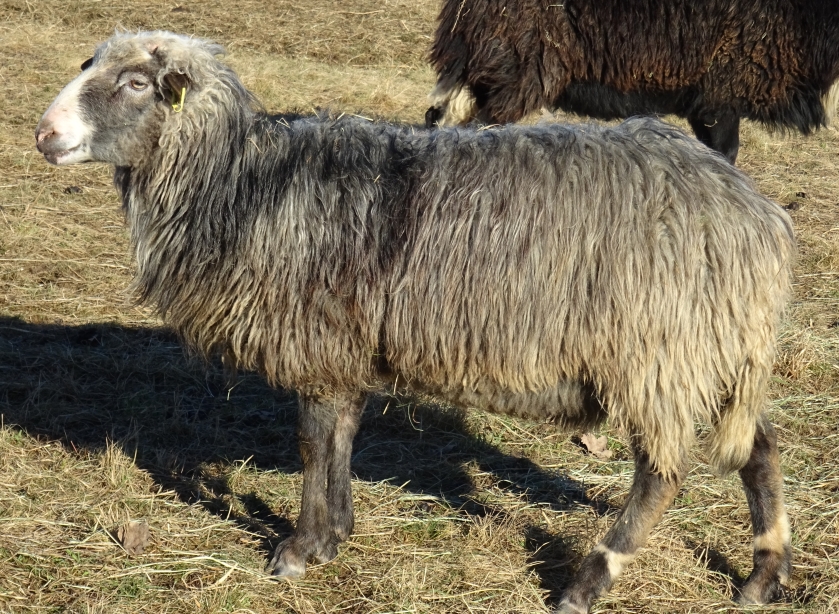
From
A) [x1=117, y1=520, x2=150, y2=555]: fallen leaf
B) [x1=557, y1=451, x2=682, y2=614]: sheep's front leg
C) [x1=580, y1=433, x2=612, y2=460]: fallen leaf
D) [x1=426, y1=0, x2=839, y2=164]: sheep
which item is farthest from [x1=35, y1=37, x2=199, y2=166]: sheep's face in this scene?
[x1=426, y1=0, x2=839, y2=164]: sheep

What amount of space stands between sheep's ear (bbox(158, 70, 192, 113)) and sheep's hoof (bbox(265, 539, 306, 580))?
5.59ft

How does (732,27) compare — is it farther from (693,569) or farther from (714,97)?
(693,569)

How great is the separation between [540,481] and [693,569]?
892mm

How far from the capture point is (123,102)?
351cm

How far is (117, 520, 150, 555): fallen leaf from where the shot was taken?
3.67 metres

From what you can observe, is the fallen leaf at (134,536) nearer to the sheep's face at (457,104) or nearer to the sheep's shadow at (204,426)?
the sheep's shadow at (204,426)

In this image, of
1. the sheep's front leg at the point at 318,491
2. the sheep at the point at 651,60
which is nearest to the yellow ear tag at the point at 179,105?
the sheep's front leg at the point at 318,491

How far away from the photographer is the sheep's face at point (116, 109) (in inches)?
136

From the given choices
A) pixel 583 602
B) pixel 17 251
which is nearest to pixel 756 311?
pixel 583 602

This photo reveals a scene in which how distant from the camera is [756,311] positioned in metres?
3.21

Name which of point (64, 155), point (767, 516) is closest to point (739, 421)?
point (767, 516)

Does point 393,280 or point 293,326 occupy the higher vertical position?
point 393,280

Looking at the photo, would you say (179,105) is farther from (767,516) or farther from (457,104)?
(457,104)

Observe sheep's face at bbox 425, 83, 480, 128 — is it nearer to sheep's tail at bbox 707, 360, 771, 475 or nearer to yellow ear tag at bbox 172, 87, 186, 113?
yellow ear tag at bbox 172, 87, 186, 113
